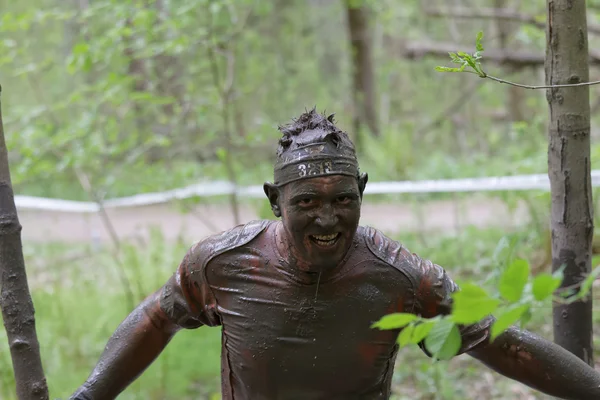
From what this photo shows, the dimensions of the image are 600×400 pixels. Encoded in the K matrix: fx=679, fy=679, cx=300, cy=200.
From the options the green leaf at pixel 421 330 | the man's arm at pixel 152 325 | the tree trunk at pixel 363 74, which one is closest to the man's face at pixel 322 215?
the man's arm at pixel 152 325

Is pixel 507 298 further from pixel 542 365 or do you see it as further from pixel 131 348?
pixel 131 348

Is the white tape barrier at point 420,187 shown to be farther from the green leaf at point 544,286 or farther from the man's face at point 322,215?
the green leaf at point 544,286

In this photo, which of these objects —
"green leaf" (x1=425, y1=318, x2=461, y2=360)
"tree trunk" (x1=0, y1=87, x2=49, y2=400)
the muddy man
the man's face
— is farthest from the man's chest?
"green leaf" (x1=425, y1=318, x2=461, y2=360)

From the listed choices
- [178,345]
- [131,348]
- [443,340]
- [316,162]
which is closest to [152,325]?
[131,348]

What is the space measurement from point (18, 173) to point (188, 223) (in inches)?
198

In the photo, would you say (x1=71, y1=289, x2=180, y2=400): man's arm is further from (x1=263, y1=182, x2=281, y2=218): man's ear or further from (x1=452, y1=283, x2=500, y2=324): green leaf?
(x1=452, y1=283, x2=500, y2=324): green leaf

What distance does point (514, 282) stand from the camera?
3.61ft

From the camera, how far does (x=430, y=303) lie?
2.13 metres

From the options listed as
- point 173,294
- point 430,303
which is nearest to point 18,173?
point 173,294

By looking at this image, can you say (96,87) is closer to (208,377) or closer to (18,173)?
(18,173)

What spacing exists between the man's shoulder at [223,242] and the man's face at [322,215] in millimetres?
265

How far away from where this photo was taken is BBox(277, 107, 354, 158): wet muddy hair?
6.60 ft

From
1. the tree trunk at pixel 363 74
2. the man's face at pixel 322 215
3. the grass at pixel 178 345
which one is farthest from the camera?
the tree trunk at pixel 363 74

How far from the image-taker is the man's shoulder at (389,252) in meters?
2.14
